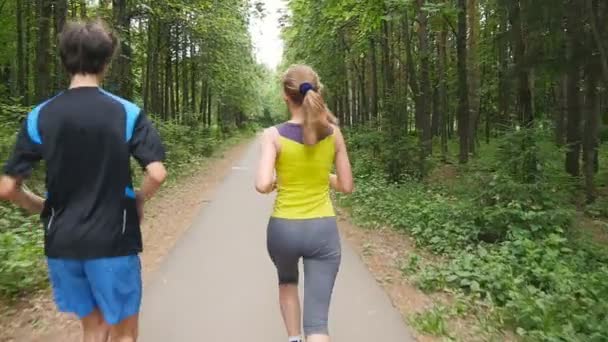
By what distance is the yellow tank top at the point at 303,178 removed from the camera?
3.09 meters

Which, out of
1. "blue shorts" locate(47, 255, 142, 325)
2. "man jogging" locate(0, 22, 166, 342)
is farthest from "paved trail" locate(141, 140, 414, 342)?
"man jogging" locate(0, 22, 166, 342)

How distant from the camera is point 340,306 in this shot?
5.59 meters

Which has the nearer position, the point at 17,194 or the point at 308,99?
the point at 17,194

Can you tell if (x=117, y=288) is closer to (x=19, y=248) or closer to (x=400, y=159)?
(x=19, y=248)

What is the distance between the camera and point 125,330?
2857 millimetres

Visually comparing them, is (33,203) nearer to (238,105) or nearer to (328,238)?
(328,238)

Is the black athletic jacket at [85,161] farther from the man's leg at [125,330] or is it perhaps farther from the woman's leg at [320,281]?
the woman's leg at [320,281]

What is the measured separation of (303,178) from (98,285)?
4.04 feet

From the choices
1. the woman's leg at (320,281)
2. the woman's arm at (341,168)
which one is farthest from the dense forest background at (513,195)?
the woman's arm at (341,168)

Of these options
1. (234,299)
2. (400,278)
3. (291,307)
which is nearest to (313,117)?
(291,307)

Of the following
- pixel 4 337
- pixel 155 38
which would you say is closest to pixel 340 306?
pixel 4 337

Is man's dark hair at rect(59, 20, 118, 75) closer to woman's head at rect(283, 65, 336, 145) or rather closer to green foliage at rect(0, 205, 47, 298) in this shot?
woman's head at rect(283, 65, 336, 145)

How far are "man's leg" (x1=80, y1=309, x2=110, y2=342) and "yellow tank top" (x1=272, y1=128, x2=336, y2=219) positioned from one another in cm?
110

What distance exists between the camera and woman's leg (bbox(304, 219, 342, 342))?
3.23 metres
